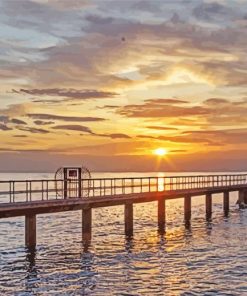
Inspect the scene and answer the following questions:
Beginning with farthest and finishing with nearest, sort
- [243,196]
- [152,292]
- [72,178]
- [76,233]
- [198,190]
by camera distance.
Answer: [243,196] < [198,190] < [76,233] < [72,178] < [152,292]

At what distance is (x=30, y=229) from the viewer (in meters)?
36.6

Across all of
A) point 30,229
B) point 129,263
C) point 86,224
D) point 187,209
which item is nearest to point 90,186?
point 187,209

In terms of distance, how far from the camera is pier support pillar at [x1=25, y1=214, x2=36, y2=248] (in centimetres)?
3600

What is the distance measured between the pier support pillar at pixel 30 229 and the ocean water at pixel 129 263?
0.68 m

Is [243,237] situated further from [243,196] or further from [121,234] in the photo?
[243,196]

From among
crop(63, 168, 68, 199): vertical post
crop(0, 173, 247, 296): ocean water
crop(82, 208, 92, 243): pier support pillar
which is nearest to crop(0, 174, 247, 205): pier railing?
crop(63, 168, 68, 199): vertical post

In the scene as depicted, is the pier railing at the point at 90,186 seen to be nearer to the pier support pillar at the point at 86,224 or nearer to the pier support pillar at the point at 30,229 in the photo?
the pier support pillar at the point at 86,224

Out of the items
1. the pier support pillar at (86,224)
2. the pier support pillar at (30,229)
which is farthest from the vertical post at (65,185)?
the pier support pillar at (30,229)

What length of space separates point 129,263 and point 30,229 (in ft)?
25.4

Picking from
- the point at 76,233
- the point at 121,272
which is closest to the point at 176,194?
the point at 76,233

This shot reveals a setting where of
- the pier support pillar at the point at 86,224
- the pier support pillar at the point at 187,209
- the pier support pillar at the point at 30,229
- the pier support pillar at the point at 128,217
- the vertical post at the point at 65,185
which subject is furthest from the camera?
the pier support pillar at the point at 187,209

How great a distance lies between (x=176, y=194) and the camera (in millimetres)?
54344

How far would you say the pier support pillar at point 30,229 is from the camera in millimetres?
36003

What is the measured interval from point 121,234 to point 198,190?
14865 mm
